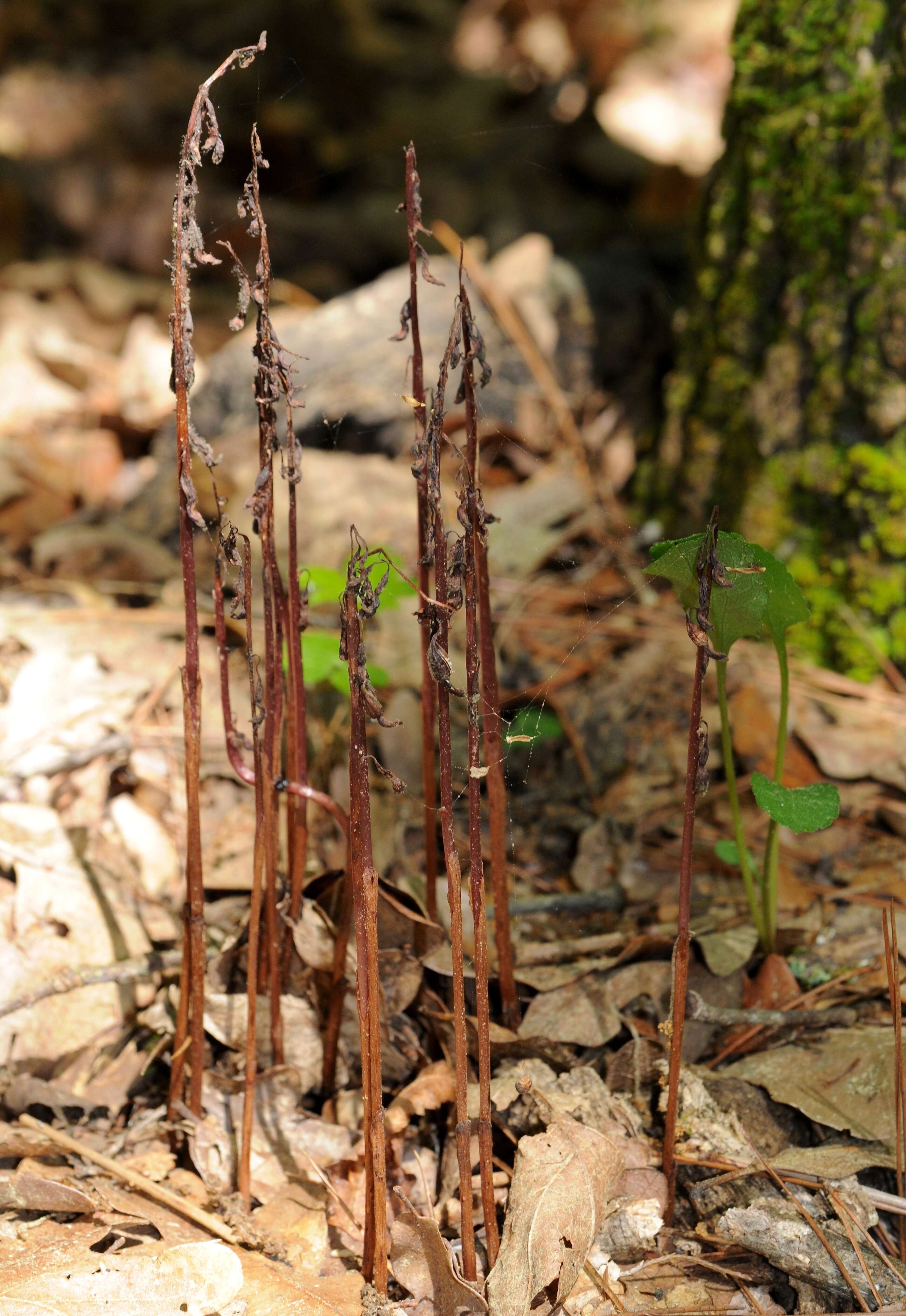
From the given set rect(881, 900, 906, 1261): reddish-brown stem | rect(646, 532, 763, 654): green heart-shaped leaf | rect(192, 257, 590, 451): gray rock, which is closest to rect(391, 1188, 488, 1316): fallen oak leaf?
rect(881, 900, 906, 1261): reddish-brown stem

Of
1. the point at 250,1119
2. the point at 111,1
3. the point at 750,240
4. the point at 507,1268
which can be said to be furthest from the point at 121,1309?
the point at 111,1

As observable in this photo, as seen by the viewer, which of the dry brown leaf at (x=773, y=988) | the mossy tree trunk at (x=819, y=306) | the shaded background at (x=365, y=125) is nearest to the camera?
the dry brown leaf at (x=773, y=988)

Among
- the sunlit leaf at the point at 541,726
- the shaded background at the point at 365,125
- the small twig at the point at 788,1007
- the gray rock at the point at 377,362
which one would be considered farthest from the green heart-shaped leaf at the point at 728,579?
the shaded background at the point at 365,125

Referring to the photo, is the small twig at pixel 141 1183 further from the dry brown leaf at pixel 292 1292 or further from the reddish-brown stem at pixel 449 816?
the reddish-brown stem at pixel 449 816

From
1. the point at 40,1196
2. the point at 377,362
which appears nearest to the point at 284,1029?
the point at 40,1196

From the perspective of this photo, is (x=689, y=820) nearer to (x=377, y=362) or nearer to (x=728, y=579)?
(x=728, y=579)

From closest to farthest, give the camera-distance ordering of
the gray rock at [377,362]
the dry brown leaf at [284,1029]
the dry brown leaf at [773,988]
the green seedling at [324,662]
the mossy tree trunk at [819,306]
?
the dry brown leaf at [284,1029] < the dry brown leaf at [773,988] < the green seedling at [324,662] < the mossy tree trunk at [819,306] < the gray rock at [377,362]

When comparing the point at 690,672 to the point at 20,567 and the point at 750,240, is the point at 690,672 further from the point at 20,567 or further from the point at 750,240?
the point at 20,567

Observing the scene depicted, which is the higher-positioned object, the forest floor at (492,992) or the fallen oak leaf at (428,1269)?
the forest floor at (492,992)
